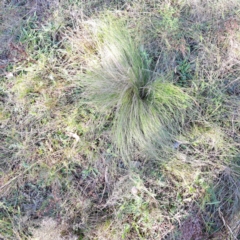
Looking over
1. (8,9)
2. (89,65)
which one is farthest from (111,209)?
(8,9)

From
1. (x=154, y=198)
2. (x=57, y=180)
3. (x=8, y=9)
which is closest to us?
(x=154, y=198)

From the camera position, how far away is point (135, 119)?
6.91 feet

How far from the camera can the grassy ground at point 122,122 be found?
205 centimetres

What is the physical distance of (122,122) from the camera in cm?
211

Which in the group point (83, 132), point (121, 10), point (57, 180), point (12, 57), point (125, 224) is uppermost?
point (12, 57)

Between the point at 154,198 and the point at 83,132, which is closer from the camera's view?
the point at 154,198

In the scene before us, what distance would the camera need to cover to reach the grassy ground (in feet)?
6.72

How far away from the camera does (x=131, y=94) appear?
2.17 metres

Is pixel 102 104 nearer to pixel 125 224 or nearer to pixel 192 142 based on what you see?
pixel 192 142

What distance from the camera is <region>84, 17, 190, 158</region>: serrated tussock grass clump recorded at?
2.10 m

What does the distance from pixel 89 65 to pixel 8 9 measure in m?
0.92

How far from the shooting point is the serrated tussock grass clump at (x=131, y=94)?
2102mm

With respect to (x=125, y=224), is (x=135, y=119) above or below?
above

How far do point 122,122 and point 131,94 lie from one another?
0.22m
